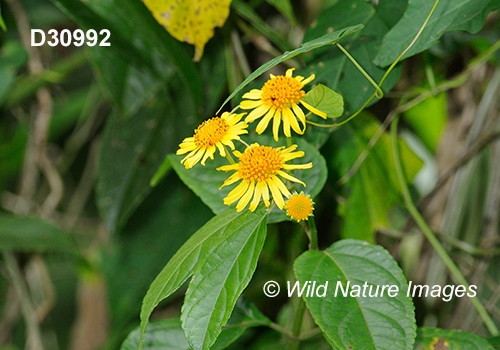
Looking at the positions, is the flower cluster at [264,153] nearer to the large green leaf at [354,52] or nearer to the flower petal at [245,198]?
the flower petal at [245,198]

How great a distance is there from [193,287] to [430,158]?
0.74 m

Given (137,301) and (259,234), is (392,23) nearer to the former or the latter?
(259,234)

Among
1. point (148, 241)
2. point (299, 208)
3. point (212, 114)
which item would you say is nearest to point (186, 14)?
point (212, 114)

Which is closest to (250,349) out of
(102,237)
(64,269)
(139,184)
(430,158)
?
(139,184)

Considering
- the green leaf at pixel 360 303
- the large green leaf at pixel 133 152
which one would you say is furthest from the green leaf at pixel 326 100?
the large green leaf at pixel 133 152

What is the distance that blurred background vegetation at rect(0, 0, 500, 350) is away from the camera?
1.75 feet

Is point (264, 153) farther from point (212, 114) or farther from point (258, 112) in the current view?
point (212, 114)

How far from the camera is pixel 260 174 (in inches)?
12.2

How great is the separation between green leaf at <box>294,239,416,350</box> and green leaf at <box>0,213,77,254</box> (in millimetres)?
581

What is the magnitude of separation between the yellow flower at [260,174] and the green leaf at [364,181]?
0.85 feet

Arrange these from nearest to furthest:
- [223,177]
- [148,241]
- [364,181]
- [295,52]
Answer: [295,52]
[223,177]
[364,181]
[148,241]

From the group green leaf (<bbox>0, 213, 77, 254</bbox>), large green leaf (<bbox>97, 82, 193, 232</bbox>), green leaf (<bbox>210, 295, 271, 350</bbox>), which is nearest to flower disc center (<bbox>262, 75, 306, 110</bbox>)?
green leaf (<bbox>210, 295, 271, 350</bbox>)

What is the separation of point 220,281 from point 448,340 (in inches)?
9.2

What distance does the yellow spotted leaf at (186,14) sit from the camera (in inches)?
18.6
